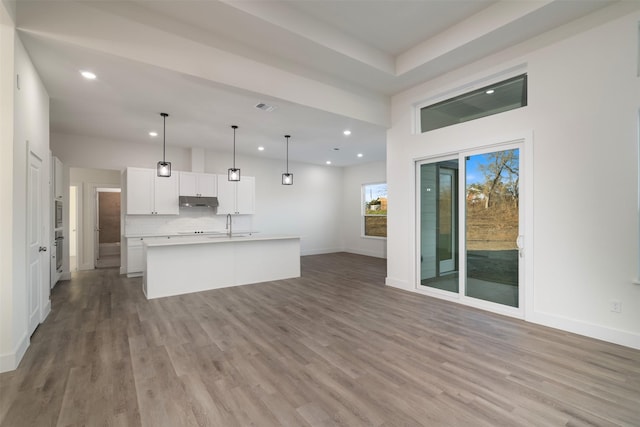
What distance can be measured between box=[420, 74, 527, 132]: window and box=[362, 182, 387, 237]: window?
4.49 m

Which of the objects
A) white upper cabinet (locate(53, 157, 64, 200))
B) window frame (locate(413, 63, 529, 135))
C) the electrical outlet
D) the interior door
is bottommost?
the electrical outlet

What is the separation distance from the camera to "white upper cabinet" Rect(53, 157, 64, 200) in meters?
5.39

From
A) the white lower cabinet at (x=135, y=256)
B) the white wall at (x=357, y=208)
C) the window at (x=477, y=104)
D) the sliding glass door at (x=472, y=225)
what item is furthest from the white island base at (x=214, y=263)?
the white wall at (x=357, y=208)

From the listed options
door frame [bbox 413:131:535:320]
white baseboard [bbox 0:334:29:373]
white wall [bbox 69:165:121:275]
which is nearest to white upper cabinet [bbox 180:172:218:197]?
white wall [bbox 69:165:121:275]

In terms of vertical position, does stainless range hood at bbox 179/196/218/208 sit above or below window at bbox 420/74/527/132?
below

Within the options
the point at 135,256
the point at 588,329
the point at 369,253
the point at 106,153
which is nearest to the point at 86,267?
the point at 135,256

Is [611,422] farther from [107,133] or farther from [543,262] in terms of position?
[107,133]

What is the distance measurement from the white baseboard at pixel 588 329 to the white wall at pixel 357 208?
Answer: 5605mm

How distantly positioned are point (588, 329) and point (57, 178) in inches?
332

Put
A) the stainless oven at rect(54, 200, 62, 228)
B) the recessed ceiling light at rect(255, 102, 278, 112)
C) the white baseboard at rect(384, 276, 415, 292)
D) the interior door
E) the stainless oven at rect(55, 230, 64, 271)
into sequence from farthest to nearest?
the stainless oven at rect(55, 230, 64, 271) < the stainless oven at rect(54, 200, 62, 228) < the white baseboard at rect(384, 276, 415, 292) < the recessed ceiling light at rect(255, 102, 278, 112) < the interior door

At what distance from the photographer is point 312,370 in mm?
2523

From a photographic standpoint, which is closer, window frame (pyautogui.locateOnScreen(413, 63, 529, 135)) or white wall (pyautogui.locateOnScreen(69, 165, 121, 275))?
window frame (pyautogui.locateOnScreen(413, 63, 529, 135))

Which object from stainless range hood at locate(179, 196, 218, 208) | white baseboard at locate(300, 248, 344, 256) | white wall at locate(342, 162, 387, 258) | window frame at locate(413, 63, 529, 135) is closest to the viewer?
window frame at locate(413, 63, 529, 135)

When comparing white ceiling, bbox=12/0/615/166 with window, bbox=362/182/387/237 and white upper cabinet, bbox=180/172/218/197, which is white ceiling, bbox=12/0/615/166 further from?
window, bbox=362/182/387/237
